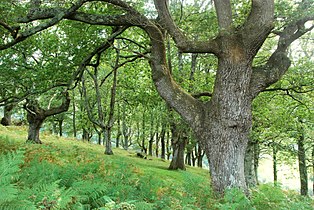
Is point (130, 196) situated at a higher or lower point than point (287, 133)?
lower

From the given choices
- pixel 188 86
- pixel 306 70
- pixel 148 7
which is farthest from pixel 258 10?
pixel 188 86

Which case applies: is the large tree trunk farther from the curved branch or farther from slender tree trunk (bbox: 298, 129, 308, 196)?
slender tree trunk (bbox: 298, 129, 308, 196)

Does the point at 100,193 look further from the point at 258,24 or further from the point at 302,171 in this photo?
the point at 302,171

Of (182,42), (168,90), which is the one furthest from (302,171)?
(182,42)

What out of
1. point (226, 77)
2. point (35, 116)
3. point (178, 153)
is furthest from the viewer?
point (178, 153)

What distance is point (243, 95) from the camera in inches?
262

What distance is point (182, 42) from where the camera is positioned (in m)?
7.12

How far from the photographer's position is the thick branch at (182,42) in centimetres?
702

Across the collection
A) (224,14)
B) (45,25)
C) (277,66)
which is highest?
(224,14)

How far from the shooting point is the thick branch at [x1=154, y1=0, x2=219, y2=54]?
702 centimetres

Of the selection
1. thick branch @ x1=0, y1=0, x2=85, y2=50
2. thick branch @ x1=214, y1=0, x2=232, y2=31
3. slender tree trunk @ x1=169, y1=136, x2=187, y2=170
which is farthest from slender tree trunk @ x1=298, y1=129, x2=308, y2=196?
thick branch @ x1=0, y1=0, x2=85, y2=50

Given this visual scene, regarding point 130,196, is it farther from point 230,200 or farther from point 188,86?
point 188,86

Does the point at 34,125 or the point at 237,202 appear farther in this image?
the point at 34,125

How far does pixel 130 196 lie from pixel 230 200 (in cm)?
148
